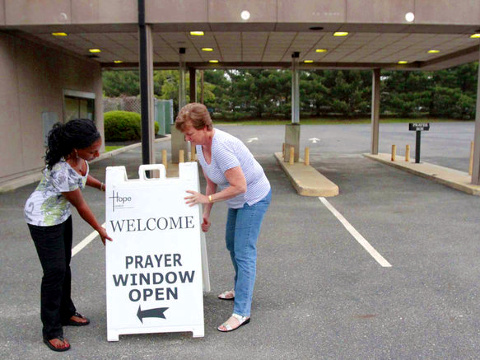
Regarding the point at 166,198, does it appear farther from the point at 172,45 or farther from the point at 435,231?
the point at 172,45

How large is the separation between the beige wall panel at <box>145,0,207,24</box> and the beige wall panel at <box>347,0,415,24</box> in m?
3.00

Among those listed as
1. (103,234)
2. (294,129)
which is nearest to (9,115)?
(294,129)

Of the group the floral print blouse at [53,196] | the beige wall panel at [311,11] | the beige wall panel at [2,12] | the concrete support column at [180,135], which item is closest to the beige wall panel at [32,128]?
the beige wall panel at [2,12]

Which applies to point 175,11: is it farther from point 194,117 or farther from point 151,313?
point 151,313

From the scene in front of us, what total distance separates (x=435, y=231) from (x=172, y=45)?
31.3 feet

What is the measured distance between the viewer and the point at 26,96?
40.3 feet

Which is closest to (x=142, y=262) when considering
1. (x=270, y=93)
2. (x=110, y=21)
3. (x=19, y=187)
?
(x=110, y=21)

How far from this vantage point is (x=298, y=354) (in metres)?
3.53

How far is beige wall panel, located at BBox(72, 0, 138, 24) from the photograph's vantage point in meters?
9.80

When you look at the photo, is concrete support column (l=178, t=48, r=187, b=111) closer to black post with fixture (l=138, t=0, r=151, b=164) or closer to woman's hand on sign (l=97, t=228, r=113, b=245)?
black post with fixture (l=138, t=0, r=151, b=164)

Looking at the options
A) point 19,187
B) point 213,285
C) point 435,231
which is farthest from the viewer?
point 19,187

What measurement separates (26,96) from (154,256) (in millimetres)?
10017

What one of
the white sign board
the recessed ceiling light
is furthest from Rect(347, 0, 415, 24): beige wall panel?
the white sign board

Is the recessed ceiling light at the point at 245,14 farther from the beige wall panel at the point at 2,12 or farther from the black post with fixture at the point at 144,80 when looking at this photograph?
the beige wall panel at the point at 2,12
